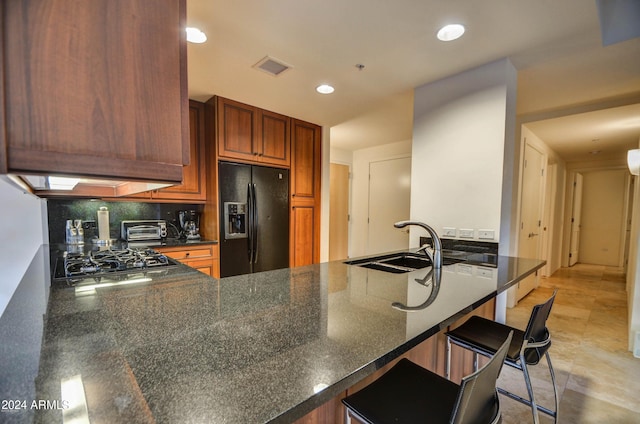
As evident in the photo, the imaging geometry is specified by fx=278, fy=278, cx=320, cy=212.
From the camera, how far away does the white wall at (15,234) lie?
79.7 inches

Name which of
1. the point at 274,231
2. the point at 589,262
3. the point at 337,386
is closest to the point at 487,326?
the point at 337,386

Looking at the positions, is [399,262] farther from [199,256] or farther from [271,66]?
[199,256]

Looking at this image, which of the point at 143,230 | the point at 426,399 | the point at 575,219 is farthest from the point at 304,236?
the point at 575,219

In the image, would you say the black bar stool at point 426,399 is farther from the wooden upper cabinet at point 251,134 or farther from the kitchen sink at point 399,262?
the wooden upper cabinet at point 251,134

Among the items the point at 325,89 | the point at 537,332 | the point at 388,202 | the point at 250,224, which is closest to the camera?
the point at 537,332

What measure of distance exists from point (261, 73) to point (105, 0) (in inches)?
74.9

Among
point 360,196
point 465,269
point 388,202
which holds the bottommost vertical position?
point 465,269

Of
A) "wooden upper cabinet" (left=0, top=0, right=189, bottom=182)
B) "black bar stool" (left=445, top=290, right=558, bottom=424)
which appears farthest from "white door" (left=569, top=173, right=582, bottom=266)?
"wooden upper cabinet" (left=0, top=0, right=189, bottom=182)

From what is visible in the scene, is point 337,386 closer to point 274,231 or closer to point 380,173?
point 274,231

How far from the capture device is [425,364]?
1308mm

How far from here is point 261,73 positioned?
229 cm

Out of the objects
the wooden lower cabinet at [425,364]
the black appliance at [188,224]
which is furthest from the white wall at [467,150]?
the black appliance at [188,224]

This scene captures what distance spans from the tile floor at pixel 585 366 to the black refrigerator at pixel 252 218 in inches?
93.9

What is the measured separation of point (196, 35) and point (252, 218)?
5.72 ft
